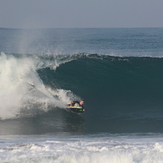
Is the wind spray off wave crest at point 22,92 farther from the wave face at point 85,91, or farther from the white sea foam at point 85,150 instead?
the white sea foam at point 85,150

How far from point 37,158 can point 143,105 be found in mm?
9276

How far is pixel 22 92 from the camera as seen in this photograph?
65.2 feet

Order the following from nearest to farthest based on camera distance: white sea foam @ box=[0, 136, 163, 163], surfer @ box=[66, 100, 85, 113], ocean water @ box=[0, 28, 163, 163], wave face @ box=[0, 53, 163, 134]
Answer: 1. white sea foam @ box=[0, 136, 163, 163]
2. ocean water @ box=[0, 28, 163, 163]
3. surfer @ box=[66, 100, 85, 113]
4. wave face @ box=[0, 53, 163, 134]

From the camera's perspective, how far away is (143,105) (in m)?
20.3

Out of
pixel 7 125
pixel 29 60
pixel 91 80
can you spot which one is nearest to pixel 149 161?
pixel 7 125

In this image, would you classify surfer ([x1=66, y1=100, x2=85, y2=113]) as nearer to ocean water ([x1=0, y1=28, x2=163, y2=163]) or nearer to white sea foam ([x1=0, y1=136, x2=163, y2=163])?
ocean water ([x1=0, y1=28, x2=163, y2=163])

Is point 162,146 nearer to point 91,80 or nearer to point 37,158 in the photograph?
point 37,158

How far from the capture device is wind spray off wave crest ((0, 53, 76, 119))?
1867 cm

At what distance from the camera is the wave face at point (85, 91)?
17556 millimetres

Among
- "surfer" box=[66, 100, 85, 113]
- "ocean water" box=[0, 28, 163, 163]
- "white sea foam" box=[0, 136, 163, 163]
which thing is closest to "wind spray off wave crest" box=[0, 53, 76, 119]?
"ocean water" box=[0, 28, 163, 163]

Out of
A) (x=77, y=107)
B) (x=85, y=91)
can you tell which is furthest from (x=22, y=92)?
(x=85, y=91)

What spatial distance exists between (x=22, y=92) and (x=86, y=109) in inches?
138

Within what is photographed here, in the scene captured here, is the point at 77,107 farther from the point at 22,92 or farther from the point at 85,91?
the point at 85,91

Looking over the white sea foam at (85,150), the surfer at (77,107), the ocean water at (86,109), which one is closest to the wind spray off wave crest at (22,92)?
the ocean water at (86,109)
